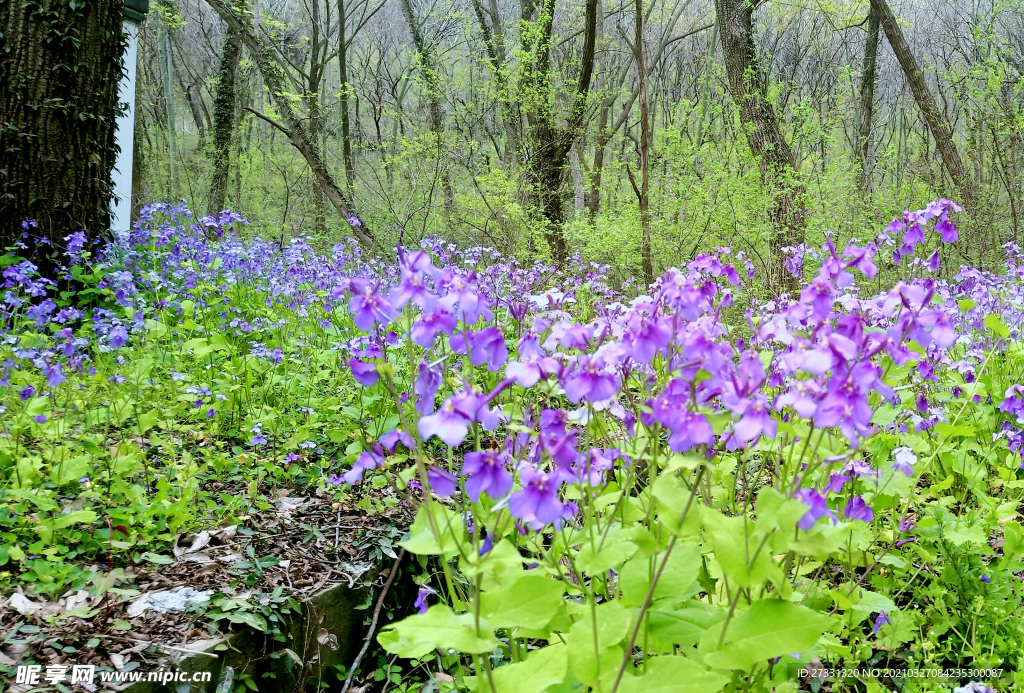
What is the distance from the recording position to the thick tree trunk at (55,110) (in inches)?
178

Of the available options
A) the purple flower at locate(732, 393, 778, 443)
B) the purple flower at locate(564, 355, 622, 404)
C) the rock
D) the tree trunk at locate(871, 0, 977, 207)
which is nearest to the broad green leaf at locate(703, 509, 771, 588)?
the purple flower at locate(732, 393, 778, 443)

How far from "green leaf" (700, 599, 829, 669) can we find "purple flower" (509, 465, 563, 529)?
0.34 m

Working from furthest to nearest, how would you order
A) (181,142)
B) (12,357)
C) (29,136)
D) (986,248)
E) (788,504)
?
(181,142) < (986,248) < (29,136) < (12,357) < (788,504)

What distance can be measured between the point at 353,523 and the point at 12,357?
1.82 m

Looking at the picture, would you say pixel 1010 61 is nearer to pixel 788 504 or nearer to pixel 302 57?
pixel 788 504

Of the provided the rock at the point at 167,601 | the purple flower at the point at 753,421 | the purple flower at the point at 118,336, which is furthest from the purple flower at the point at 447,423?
the purple flower at the point at 118,336

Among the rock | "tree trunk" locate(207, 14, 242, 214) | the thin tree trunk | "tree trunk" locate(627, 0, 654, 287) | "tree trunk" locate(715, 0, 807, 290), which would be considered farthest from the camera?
the thin tree trunk

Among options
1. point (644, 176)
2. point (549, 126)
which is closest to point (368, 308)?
point (644, 176)

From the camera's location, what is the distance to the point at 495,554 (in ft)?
3.57

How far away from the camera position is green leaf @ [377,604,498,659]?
104 centimetres

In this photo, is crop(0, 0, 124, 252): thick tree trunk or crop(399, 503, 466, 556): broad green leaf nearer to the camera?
crop(399, 503, 466, 556): broad green leaf

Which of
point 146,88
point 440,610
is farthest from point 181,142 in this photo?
point 440,610

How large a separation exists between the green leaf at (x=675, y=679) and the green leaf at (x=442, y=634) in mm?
247

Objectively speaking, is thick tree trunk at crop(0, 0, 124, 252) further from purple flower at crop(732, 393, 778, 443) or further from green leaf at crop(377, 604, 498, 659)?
purple flower at crop(732, 393, 778, 443)
